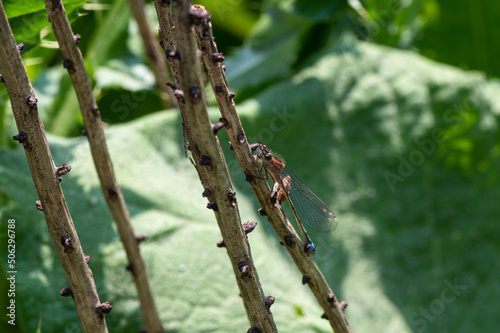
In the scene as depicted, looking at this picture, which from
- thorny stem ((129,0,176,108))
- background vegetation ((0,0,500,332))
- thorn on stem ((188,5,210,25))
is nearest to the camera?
thorn on stem ((188,5,210,25))

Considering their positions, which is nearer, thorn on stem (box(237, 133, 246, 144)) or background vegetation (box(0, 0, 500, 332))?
thorn on stem (box(237, 133, 246, 144))

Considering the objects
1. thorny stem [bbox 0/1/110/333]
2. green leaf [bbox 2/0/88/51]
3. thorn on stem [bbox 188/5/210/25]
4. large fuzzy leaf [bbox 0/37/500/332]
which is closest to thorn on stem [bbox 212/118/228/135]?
thorn on stem [bbox 188/5/210/25]

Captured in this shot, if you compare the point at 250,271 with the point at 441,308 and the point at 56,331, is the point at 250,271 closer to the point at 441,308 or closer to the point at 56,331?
the point at 56,331

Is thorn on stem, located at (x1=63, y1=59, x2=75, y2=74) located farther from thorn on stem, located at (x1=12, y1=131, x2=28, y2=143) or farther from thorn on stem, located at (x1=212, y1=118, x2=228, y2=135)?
thorn on stem, located at (x1=212, y1=118, x2=228, y2=135)

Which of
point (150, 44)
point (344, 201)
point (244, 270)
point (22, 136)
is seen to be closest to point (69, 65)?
point (22, 136)

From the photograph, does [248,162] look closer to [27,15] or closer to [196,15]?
[196,15]

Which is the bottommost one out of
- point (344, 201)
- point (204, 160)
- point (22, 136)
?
point (204, 160)

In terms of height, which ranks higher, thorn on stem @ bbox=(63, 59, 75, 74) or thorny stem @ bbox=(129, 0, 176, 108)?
thorny stem @ bbox=(129, 0, 176, 108)
